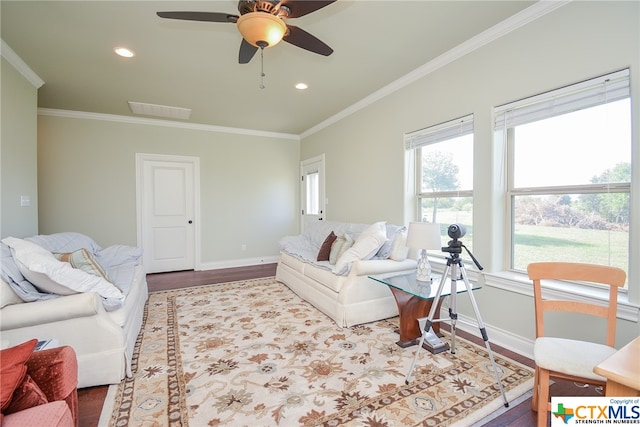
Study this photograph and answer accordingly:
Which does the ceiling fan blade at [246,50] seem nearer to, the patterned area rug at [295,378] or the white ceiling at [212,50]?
the white ceiling at [212,50]

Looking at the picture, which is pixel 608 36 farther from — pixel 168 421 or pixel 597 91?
pixel 168 421

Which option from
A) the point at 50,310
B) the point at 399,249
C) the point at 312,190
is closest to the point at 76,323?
the point at 50,310

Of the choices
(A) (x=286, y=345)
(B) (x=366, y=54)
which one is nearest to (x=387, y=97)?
(B) (x=366, y=54)

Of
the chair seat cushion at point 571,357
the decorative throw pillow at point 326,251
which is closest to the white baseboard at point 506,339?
the chair seat cushion at point 571,357

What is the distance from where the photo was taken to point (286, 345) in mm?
A: 2418

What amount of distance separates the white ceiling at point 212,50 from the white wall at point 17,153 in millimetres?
262

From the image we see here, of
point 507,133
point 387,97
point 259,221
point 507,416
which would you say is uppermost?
point 387,97

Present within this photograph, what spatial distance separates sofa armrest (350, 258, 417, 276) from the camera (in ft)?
9.20

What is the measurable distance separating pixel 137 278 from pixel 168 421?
5.95 feet

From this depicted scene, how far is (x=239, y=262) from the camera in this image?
558 centimetres

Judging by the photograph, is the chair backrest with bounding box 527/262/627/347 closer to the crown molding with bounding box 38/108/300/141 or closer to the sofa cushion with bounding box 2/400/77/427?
the sofa cushion with bounding box 2/400/77/427

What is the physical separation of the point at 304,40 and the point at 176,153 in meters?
3.95

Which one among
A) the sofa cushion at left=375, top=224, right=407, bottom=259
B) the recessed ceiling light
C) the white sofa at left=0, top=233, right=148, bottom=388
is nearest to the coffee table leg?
the sofa cushion at left=375, top=224, right=407, bottom=259

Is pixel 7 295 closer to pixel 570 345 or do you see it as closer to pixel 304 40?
pixel 304 40
